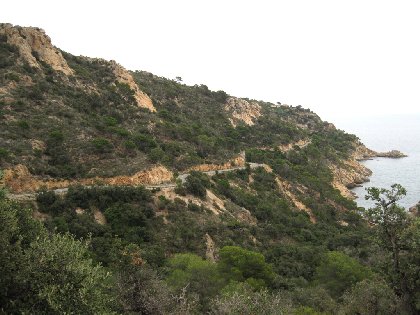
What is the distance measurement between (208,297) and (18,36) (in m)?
54.7

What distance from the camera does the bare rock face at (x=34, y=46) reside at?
6009cm

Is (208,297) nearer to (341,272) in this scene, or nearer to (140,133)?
(341,272)

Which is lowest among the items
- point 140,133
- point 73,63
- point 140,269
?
point 140,269

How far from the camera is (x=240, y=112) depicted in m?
95.6

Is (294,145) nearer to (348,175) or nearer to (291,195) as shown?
(348,175)

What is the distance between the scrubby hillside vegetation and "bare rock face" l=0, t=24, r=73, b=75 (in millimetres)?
266

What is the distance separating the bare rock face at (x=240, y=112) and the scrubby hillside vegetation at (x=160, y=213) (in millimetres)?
2560

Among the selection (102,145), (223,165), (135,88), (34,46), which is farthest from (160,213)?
(34,46)

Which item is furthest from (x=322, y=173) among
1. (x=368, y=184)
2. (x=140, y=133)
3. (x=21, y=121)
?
(x=21, y=121)

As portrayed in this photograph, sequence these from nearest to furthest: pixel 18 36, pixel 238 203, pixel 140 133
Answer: pixel 238 203 < pixel 140 133 < pixel 18 36

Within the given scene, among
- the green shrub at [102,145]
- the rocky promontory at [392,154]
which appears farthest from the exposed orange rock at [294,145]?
the rocky promontory at [392,154]

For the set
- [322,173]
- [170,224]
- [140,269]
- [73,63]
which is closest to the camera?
[140,269]

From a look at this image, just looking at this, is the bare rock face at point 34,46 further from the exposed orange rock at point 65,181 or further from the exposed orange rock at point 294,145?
the exposed orange rock at point 294,145

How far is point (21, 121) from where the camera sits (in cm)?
4606
